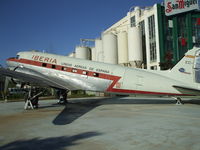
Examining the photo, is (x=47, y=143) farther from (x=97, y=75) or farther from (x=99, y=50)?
(x=99, y=50)

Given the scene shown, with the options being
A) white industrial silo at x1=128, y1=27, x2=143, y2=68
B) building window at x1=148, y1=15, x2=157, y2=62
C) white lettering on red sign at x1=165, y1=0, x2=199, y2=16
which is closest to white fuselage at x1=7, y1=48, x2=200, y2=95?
white industrial silo at x1=128, y1=27, x2=143, y2=68

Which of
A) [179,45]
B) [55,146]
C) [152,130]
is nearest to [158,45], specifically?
[179,45]

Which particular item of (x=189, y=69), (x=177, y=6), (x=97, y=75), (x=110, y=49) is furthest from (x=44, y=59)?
(x=177, y=6)

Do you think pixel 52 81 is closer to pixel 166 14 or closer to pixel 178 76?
pixel 178 76

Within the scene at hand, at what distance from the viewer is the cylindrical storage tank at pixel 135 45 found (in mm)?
45406

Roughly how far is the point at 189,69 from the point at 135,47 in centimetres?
3185

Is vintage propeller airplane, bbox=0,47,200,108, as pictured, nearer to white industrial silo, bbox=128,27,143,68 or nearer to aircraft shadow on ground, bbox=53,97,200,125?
aircraft shadow on ground, bbox=53,97,200,125

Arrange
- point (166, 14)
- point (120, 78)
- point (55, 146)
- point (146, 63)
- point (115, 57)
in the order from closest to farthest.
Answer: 1. point (55, 146)
2. point (120, 78)
3. point (166, 14)
4. point (146, 63)
5. point (115, 57)

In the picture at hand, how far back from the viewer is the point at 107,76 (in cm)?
1561

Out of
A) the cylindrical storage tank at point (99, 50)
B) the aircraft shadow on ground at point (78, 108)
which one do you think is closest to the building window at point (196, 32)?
the cylindrical storage tank at point (99, 50)

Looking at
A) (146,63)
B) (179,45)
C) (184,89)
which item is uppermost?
(179,45)

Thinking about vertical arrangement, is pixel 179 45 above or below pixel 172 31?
below

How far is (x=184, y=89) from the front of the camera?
1395 centimetres

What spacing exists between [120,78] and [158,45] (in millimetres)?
30504
